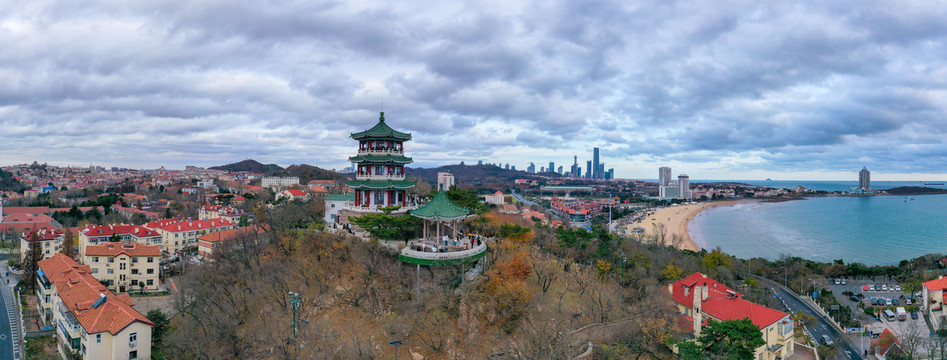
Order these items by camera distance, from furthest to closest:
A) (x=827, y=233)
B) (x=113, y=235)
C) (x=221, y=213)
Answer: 1. (x=827, y=233)
2. (x=221, y=213)
3. (x=113, y=235)

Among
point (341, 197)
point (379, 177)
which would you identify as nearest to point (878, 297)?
point (379, 177)

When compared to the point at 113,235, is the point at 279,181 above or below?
above

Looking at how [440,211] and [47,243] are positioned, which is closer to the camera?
[440,211]

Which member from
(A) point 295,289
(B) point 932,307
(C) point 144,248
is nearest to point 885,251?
(B) point 932,307

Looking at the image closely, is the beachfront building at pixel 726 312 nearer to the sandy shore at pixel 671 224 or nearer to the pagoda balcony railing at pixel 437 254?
the pagoda balcony railing at pixel 437 254

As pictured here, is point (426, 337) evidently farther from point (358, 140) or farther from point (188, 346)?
point (358, 140)

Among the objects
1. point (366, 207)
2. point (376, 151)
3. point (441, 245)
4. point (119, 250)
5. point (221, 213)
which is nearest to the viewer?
point (441, 245)

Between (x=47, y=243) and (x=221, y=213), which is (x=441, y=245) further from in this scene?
(x=221, y=213)

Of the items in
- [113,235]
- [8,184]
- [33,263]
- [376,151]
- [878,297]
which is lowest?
[878,297]
